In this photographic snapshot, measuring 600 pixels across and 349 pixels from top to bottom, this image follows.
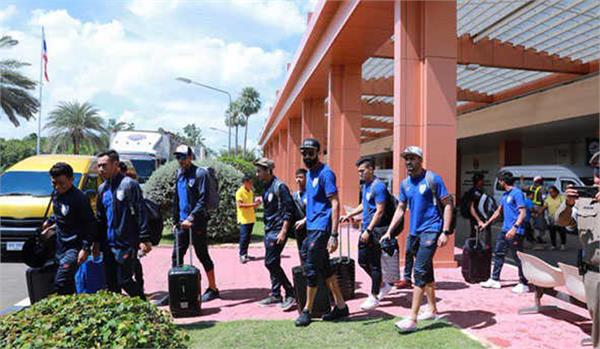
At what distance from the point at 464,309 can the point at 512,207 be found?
2042mm

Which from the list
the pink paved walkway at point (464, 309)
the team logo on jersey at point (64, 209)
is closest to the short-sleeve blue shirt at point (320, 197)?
the pink paved walkway at point (464, 309)

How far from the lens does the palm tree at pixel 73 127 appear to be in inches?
1535

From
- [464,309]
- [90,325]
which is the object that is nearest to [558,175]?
[464,309]

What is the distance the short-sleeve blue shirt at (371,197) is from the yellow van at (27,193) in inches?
203

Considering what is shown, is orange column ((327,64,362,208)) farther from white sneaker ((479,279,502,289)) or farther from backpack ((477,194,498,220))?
white sneaker ((479,279,502,289))

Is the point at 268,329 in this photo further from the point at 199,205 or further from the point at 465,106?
the point at 465,106

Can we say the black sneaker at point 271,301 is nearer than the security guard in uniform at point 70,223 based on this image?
No

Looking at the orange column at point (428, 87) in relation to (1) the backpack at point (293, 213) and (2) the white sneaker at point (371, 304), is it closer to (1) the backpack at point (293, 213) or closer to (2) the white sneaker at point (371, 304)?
(2) the white sneaker at point (371, 304)

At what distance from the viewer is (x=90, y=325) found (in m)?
2.49

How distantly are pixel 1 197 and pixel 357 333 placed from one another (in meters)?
8.60

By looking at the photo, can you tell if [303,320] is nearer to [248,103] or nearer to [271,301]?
[271,301]

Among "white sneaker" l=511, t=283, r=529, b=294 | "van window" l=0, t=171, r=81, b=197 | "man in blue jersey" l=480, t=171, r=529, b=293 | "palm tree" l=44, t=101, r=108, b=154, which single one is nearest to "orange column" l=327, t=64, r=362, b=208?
"van window" l=0, t=171, r=81, b=197

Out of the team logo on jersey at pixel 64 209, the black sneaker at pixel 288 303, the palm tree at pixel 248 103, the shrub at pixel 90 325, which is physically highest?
the palm tree at pixel 248 103

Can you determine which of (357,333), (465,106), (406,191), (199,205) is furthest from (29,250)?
(465,106)
